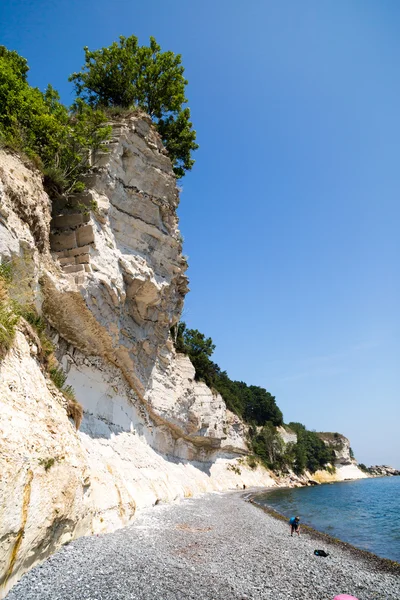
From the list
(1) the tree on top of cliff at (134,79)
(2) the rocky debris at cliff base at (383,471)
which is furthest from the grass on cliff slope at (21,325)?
(2) the rocky debris at cliff base at (383,471)

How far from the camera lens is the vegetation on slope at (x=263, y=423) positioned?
47.4 m

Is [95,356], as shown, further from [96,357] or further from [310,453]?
[310,453]

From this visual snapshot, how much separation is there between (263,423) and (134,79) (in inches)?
2644

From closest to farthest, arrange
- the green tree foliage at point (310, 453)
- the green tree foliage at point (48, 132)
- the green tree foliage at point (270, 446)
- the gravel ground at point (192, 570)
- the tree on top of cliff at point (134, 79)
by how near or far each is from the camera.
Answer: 1. the gravel ground at point (192, 570)
2. the green tree foliage at point (48, 132)
3. the tree on top of cliff at point (134, 79)
4. the green tree foliage at point (270, 446)
5. the green tree foliage at point (310, 453)

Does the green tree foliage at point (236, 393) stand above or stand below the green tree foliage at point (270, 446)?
above

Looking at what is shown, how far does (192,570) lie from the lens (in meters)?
7.65

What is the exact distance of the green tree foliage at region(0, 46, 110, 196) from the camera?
39.5ft

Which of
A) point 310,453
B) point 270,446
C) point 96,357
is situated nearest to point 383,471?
point 310,453

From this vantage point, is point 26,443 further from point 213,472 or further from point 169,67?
point 213,472

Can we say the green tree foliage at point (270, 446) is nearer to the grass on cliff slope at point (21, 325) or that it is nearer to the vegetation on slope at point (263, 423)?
the vegetation on slope at point (263, 423)

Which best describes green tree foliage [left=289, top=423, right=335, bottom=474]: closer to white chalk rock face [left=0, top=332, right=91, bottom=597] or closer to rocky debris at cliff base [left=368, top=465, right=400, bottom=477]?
rocky debris at cliff base [left=368, top=465, right=400, bottom=477]

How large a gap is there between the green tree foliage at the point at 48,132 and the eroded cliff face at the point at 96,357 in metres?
0.81

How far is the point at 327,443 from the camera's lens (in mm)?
91750

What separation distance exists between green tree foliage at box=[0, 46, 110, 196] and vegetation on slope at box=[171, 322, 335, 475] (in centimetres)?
3083
